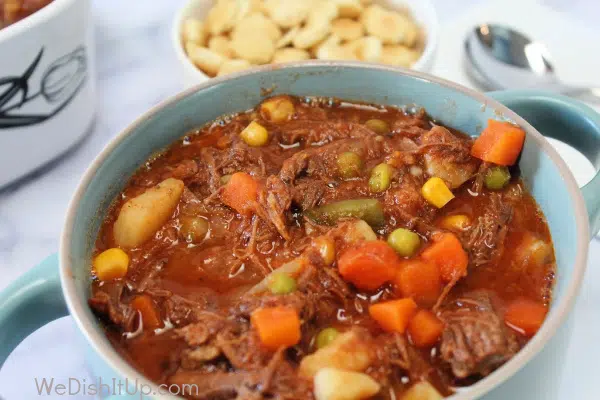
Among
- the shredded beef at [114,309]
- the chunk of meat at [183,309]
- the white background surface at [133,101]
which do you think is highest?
the shredded beef at [114,309]

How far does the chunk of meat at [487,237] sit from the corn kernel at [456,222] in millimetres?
22

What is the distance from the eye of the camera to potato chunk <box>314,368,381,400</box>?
55.4 inches

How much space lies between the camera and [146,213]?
1.91 m

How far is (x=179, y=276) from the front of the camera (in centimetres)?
181

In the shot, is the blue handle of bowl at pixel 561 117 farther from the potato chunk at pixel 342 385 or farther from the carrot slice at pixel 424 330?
the potato chunk at pixel 342 385

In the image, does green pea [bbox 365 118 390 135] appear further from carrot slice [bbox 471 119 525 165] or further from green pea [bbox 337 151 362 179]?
carrot slice [bbox 471 119 525 165]

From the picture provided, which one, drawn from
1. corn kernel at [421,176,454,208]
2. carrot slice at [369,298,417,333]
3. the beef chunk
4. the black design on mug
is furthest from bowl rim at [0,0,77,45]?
the beef chunk

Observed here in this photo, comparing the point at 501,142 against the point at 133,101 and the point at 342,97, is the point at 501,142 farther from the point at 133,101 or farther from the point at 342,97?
the point at 133,101

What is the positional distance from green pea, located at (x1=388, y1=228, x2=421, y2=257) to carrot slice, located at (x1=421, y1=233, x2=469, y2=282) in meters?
0.03

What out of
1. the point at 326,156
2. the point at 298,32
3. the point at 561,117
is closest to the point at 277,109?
the point at 326,156

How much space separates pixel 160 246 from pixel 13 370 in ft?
2.56

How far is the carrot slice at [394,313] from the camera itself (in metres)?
1.61

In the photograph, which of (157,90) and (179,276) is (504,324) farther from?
(157,90)

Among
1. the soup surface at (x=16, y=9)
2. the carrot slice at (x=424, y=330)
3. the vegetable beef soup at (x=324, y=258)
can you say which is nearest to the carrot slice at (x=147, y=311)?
the vegetable beef soup at (x=324, y=258)
